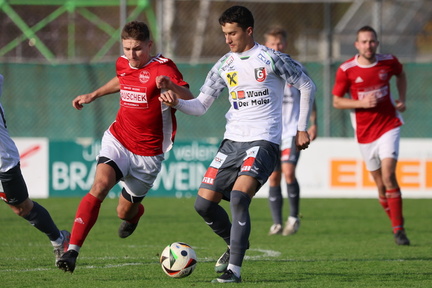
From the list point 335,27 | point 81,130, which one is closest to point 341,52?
Answer: point 335,27

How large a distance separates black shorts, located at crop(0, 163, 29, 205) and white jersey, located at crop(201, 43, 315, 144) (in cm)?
181

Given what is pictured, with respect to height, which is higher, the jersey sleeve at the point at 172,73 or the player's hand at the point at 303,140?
the jersey sleeve at the point at 172,73

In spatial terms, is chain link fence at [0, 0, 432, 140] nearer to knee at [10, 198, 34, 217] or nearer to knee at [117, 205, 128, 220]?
knee at [117, 205, 128, 220]

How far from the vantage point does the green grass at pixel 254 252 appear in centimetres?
681

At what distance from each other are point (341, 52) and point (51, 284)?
56.6ft

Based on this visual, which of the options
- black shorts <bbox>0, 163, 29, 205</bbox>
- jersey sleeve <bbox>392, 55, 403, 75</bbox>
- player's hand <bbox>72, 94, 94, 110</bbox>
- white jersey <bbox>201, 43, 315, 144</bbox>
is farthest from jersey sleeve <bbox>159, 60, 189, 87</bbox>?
jersey sleeve <bbox>392, 55, 403, 75</bbox>

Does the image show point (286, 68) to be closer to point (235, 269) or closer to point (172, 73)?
point (172, 73)

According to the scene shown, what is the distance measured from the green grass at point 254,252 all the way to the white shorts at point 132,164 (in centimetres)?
70

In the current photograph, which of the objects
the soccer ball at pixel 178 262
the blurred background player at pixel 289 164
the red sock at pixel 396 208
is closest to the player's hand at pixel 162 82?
the soccer ball at pixel 178 262

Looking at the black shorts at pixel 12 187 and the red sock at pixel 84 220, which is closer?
the red sock at pixel 84 220

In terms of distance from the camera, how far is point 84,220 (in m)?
6.88

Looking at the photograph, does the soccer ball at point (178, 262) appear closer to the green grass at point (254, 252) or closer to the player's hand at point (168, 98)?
the green grass at point (254, 252)

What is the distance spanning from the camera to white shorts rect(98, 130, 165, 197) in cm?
→ 754

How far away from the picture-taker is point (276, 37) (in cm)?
1020
